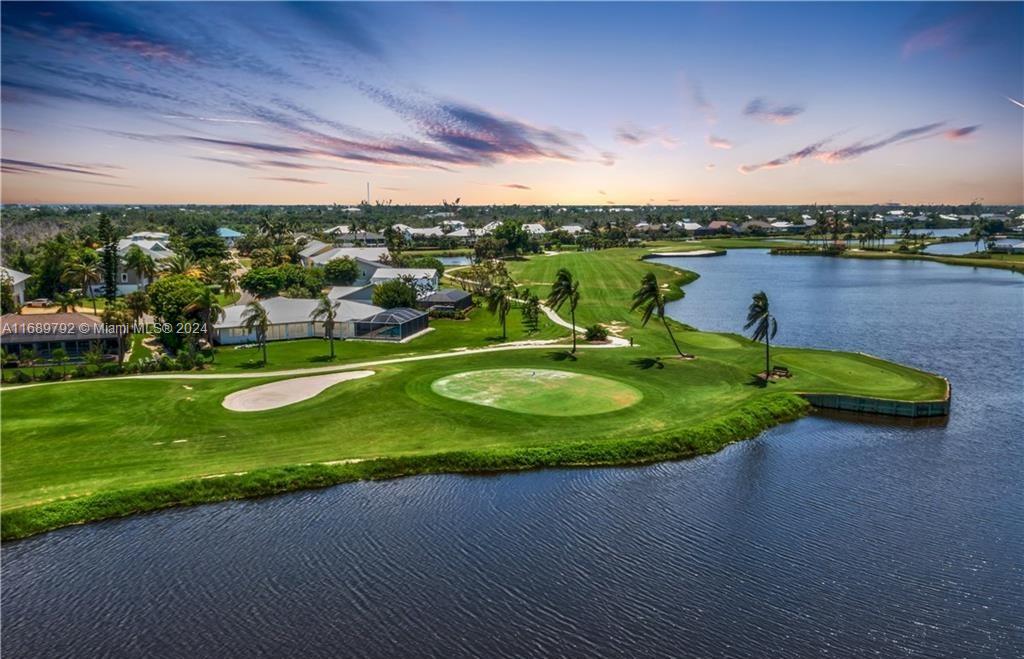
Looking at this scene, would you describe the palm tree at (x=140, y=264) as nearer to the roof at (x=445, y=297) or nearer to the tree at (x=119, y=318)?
the tree at (x=119, y=318)

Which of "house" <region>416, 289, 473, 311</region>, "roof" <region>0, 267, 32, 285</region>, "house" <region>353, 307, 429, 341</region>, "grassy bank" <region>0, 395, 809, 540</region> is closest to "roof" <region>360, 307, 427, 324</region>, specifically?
"house" <region>353, 307, 429, 341</region>

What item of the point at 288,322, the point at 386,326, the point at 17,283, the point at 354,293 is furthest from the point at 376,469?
the point at 17,283

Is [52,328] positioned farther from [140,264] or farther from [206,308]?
[140,264]

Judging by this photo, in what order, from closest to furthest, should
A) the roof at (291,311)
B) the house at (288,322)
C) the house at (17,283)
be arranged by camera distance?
the house at (288,322)
the roof at (291,311)
the house at (17,283)

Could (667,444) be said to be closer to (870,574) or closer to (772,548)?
(772,548)

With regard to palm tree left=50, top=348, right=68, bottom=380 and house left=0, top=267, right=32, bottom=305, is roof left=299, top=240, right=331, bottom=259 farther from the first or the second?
palm tree left=50, top=348, right=68, bottom=380

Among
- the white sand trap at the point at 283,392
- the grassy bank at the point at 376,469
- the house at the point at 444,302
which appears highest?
the house at the point at 444,302

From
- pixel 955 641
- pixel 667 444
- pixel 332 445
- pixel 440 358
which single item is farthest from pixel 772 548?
pixel 440 358

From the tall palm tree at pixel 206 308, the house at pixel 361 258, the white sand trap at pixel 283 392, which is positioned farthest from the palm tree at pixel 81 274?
the white sand trap at pixel 283 392
